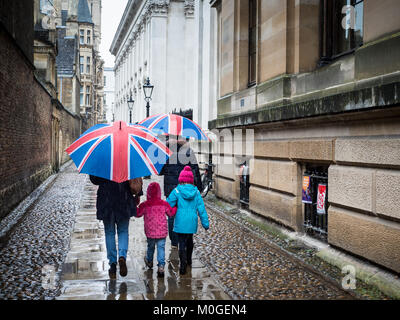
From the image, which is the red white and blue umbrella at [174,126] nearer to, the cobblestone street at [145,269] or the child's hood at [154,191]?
the child's hood at [154,191]

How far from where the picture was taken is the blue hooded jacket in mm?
5914

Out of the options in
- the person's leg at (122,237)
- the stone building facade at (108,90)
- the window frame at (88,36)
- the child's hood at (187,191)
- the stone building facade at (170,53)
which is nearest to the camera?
the person's leg at (122,237)

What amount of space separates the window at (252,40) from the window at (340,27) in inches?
126

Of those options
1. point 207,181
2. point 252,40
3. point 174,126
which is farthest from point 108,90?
point 174,126

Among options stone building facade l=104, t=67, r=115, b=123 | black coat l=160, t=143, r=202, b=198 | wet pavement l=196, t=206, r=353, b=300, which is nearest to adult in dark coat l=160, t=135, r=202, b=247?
black coat l=160, t=143, r=202, b=198

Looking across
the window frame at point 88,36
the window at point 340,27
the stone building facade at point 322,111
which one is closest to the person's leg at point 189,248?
the stone building facade at point 322,111

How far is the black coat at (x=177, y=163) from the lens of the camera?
7074 millimetres

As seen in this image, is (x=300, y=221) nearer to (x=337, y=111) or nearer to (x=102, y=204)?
(x=337, y=111)

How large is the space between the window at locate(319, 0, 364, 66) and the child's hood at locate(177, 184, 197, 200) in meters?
3.49

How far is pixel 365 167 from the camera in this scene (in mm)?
6031

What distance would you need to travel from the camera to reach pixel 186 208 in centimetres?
595

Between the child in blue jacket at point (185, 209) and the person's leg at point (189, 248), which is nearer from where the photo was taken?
the child in blue jacket at point (185, 209)

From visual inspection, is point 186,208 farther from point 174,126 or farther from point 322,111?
point 322,111

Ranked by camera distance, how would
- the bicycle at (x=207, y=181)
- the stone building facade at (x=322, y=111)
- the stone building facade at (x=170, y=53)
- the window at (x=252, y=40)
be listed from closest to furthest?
the stone building facade at (x=322, y=111)
the window at (x=252, y=40)
the bicycle at (x=207, y=181)
the stone building facade at (x=170, y=53)
